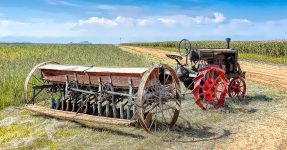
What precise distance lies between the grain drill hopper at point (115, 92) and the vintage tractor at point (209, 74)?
108cm

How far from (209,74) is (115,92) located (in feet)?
11.2

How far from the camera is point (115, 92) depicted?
31.0 ft

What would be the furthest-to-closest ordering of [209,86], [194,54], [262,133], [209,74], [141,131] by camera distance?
[194,54] < [209,74] < [209,86] < [141,131] < [262,133]

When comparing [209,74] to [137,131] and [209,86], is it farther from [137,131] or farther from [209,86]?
[137,131]

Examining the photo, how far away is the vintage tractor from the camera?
10930 millimetres

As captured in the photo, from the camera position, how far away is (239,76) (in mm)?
13672

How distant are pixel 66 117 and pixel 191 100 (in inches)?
204

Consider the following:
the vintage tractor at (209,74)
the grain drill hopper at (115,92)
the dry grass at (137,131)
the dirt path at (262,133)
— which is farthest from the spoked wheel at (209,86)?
the dirt path at (262,133)

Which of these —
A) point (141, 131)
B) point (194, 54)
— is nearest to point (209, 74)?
point (194, 54)

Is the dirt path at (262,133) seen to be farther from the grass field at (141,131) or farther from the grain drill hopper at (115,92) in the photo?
the grain drill hopper at (115,92)

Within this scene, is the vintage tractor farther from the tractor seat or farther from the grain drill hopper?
the grain drill hopper

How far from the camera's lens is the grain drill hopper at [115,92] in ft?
29.2

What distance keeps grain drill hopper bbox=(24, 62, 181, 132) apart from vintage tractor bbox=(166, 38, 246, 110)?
1077mm

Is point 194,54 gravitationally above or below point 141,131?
above
